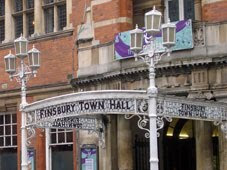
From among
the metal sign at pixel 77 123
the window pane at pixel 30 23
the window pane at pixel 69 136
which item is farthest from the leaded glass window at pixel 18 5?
the metal sign at pixel 77 123

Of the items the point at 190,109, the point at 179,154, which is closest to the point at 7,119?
the point at 179,154

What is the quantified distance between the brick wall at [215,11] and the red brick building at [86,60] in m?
0.03

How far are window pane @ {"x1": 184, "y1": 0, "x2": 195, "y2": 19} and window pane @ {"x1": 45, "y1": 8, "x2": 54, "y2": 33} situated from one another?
6.16 meters

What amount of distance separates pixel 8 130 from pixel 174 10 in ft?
27.3

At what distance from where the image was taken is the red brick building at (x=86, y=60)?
58.1 ft

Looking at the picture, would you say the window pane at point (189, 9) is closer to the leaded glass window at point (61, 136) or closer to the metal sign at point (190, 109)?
the metal sign at point (190, 109)

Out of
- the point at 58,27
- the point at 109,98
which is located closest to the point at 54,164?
the point at 58,27

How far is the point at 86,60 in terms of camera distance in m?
21.1

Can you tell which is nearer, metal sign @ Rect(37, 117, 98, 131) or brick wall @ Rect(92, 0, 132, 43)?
metal sign @ Rect(37, 117, 98, 131)

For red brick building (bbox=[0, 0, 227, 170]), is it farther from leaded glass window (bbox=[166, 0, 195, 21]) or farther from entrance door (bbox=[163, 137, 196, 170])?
entrance door (bbox=[163, 137, 196, 170])

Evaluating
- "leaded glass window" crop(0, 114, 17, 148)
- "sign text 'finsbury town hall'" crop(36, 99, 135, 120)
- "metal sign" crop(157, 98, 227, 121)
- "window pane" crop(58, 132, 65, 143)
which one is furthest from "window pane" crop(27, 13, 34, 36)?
"metal sign" crop(157, 98, 227, 121)

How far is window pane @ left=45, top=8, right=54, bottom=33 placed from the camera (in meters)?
25.1

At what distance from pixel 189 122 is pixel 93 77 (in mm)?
4098

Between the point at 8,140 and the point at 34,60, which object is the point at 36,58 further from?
the point at 8,140
